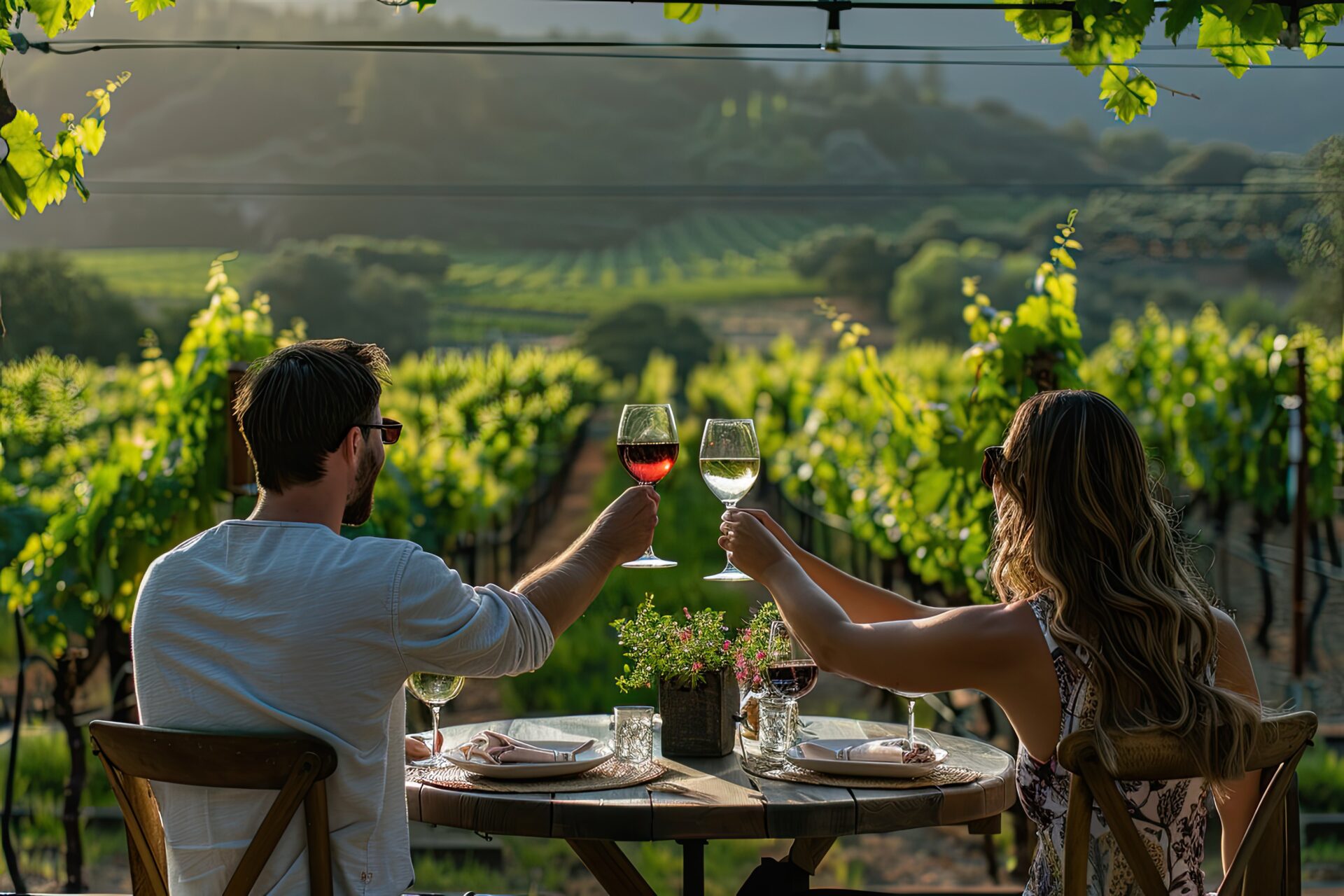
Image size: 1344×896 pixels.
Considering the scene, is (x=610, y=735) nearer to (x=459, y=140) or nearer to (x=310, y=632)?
(x=310, y=632)

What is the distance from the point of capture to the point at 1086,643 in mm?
1443

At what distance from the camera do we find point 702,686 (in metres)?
1.85

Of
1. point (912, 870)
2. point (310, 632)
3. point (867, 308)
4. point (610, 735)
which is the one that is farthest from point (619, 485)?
point (310, 632)

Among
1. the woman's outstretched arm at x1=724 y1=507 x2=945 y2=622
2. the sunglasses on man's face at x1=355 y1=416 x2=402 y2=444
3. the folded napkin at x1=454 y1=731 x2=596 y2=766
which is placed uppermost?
the sunglasses on man's face at x1=355 y1=416 x2=402 y2=444

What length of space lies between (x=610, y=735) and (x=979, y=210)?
12997 millimetres

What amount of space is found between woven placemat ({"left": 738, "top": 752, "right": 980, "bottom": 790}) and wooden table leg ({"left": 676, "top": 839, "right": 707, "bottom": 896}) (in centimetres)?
12

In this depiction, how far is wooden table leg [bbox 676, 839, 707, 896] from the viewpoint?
173 cm

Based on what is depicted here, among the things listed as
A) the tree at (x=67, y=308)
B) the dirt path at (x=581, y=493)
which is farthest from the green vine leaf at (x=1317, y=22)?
the tree at (x=67, y=308)

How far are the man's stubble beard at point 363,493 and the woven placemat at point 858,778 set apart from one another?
2.07 feet

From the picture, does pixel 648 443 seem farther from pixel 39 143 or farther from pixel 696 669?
pixel 39 143

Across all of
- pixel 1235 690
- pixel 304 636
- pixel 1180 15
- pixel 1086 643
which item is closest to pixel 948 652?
pixel 1086 643

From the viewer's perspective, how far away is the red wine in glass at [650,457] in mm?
1771

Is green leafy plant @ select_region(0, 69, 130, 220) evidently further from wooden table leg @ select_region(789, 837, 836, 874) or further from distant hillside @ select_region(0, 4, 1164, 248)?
distant hillside @ select_region(0, 4, 1164, 248)

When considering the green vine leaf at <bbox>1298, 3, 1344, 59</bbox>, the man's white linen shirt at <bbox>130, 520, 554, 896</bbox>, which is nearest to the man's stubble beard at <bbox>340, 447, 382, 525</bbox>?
the man's white linen shirt at <bbox>130, 520, 554, 896</bbox>
